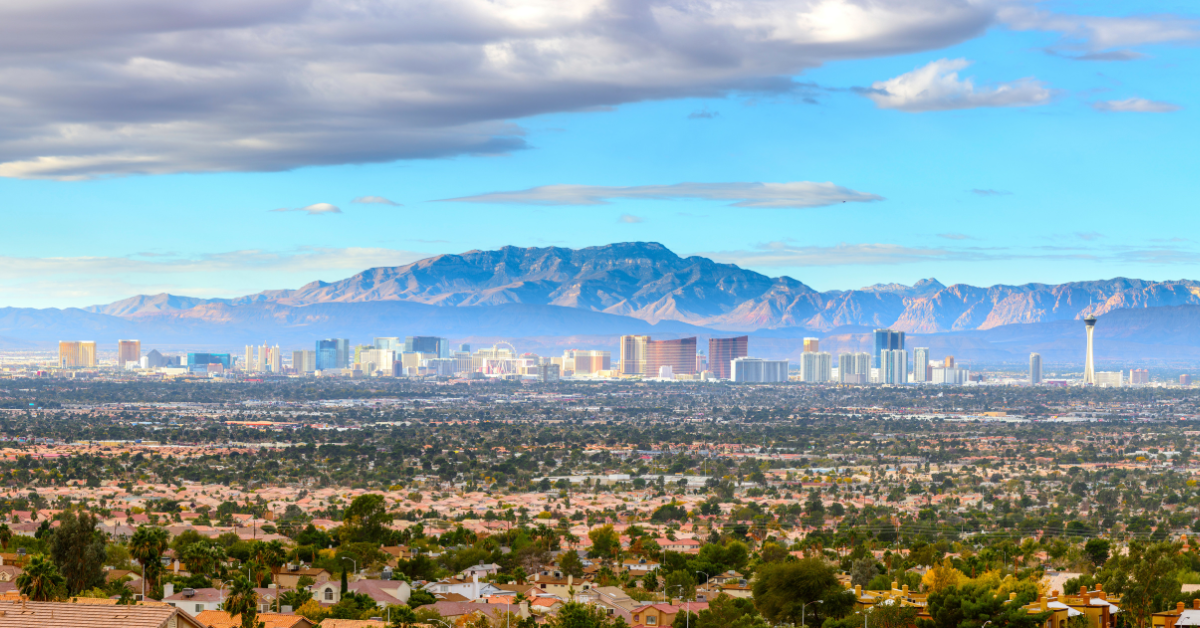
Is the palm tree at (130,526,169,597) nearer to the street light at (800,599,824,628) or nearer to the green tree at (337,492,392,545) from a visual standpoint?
the green tree at (337,492,392,545)

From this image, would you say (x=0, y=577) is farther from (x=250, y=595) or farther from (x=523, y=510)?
(x=523, y=510)

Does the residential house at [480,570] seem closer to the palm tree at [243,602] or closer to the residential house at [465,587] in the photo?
the residential house at [465,587]

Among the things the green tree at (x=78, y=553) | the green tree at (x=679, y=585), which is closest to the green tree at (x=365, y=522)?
the green tree at (x=78, y=553)

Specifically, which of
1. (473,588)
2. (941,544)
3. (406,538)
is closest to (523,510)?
(406,538)

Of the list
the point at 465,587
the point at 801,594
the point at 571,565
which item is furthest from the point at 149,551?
the point at 801,594

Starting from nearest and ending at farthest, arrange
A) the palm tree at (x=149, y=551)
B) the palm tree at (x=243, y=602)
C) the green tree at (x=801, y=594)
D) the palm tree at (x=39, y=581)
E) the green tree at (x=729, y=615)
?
the palm tree at (x=39, y=581), the palm tree at (x=243, y=602), the green tree at (x=729, y=615), the green tree at (x=801, y=594), the palm tree at (x=149, y=551)

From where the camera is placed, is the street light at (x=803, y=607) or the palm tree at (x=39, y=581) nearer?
the palm tree at (x=39, y=581)

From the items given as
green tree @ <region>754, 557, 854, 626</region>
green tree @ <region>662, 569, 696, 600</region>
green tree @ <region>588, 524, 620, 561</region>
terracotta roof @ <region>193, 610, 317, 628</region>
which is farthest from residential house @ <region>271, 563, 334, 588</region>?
green tree @ <region>754, 557, 854, 626</region>

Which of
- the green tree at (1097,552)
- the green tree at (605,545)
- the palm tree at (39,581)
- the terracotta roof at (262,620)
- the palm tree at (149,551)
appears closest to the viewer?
the palm tree at (39,581)

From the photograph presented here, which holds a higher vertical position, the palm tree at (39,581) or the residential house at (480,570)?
the palm tree at (39,581)
